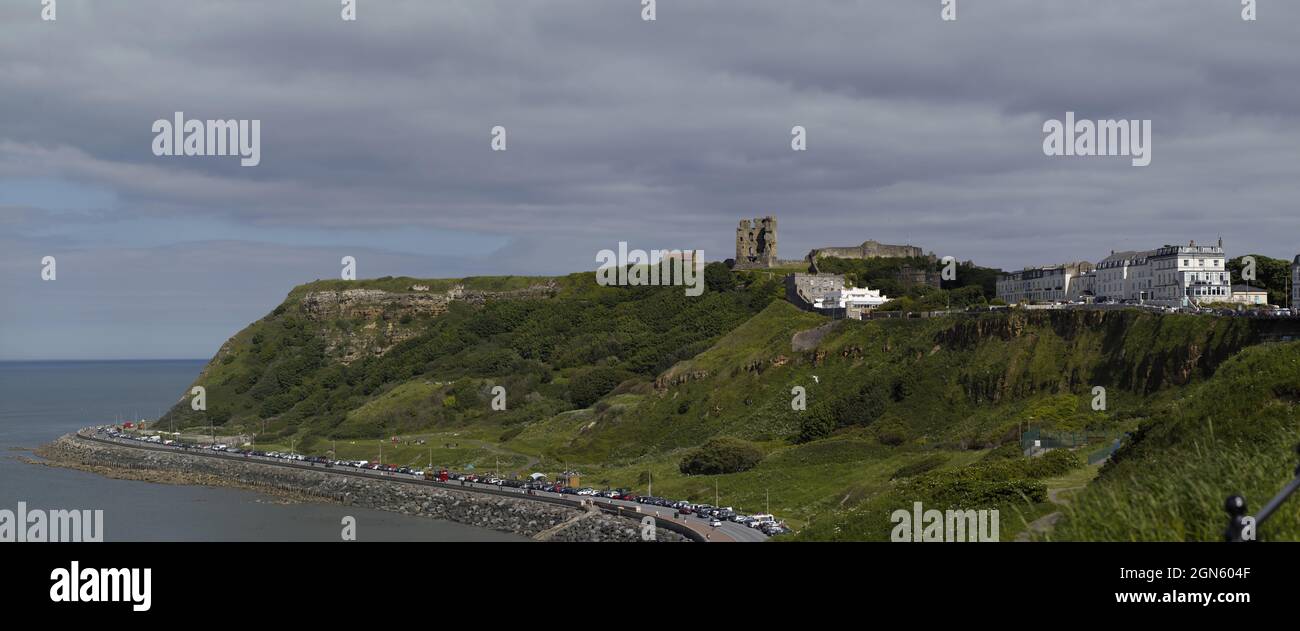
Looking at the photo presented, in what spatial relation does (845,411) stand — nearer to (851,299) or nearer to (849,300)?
(849,300)

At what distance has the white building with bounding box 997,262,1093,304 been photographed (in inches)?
4972

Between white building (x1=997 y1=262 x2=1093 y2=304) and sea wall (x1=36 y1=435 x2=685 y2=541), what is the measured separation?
2539 inches

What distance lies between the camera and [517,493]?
283 ft

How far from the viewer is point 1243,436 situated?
1186 inches

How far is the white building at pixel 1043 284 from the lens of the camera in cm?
12629

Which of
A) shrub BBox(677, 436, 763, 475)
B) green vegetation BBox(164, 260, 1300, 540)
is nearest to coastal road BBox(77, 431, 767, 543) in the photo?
green vegetation BBox(164, 260, 1300, 540)

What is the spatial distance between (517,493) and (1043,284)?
79.5m

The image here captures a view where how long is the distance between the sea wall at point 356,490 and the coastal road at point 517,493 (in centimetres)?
98

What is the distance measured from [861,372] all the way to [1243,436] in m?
67.8

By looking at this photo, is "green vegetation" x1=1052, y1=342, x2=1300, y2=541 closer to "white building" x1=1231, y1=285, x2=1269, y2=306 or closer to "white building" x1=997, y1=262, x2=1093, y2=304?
"white building" x1=1231, y1=285, x2=1269, y2=306

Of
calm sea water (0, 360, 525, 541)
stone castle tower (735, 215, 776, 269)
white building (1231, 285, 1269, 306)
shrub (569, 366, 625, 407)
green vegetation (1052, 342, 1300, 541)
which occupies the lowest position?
calm sea water (0, 360, 525, 541)

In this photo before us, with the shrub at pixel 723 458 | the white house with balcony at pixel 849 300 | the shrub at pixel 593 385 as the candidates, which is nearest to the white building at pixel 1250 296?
the white house with balcony at pixel 849 300
